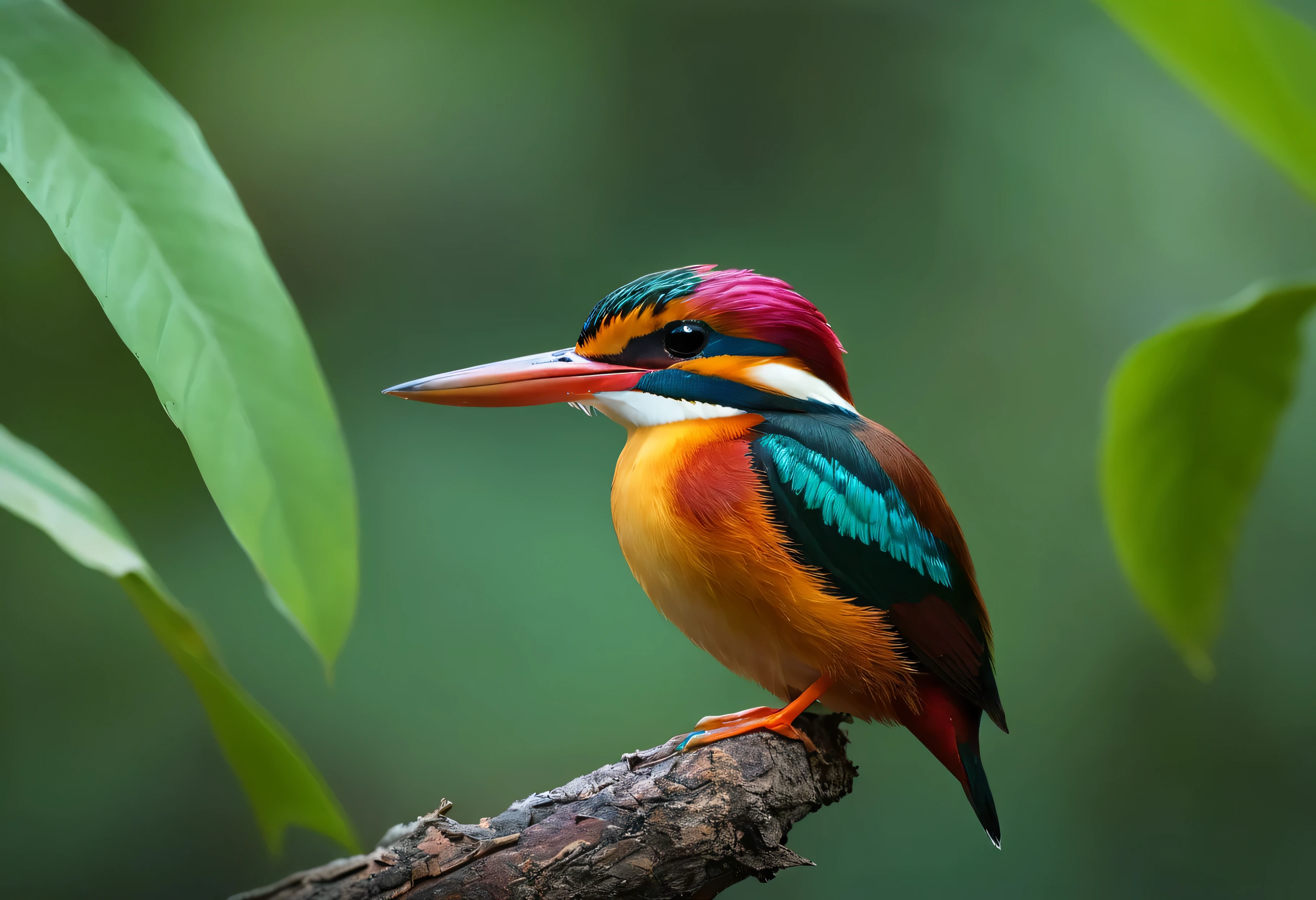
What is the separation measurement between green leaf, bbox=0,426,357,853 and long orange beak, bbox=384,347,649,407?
273 mm

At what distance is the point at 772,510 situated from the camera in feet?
2.72

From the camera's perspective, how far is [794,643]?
837mm

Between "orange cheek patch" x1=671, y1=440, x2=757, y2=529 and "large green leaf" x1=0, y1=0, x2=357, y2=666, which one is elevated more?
"large green leaf" x1=0, y1=0, x2=357, y2=666

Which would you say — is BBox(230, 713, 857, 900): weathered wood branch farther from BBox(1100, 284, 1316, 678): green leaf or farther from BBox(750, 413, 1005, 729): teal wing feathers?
BBox(1100, 284, 1316, 678): green leaf

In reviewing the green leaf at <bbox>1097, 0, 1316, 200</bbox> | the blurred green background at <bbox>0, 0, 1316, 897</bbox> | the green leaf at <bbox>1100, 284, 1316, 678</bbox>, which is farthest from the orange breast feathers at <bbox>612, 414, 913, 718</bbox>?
the blurred green background at <bbox>0, 0, 1316, 897</bbox>

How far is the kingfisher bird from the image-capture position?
83 cm

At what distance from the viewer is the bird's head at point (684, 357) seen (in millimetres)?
886

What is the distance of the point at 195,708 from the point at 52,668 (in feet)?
0.84

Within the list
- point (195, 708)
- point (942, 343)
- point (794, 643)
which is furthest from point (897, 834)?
point (195, 708)

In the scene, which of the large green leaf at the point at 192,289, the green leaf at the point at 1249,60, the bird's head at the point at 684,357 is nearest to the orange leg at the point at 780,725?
the bird's head at the point at 684,357

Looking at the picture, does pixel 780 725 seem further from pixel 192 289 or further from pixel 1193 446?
pixel 192 289

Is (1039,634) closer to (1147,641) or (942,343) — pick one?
(1147,641)

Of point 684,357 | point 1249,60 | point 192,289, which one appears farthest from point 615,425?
point 1249,60

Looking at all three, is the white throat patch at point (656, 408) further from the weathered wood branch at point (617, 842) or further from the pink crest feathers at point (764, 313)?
the weathered wood branch at point (617, 842)
